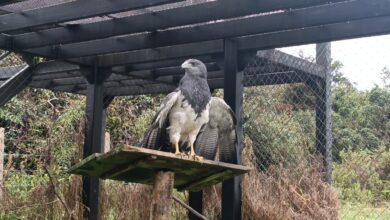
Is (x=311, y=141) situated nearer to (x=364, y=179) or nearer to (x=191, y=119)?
(x=364, y=179)

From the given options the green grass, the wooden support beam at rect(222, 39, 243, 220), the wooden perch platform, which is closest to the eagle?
the wooden perch platform

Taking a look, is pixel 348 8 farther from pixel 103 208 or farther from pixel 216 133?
pixel 103 208

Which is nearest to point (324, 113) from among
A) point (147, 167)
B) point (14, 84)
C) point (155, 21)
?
point (155, 21)

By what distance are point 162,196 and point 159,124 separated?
84 cm

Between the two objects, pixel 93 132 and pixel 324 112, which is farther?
pixel 93 132

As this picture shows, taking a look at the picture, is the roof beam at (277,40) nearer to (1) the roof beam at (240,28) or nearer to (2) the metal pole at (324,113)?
(1) the roof beam at (240,28)

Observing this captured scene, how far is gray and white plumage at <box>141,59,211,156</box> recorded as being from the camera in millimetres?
3848

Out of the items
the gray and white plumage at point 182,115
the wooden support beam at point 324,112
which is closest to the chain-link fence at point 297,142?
the wooden support beam at point 324,112

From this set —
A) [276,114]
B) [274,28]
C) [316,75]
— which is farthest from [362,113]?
[274,28]

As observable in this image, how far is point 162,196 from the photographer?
3.11 m

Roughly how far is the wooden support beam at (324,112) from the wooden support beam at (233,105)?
945 mm

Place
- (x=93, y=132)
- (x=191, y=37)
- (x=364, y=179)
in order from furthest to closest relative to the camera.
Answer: (x=364, y=179) < (x=93, y=132) < (x=191, y=37)

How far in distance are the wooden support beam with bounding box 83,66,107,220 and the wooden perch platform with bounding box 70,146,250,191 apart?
2.15 m

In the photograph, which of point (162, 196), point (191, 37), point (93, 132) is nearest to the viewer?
point (162, 196)
